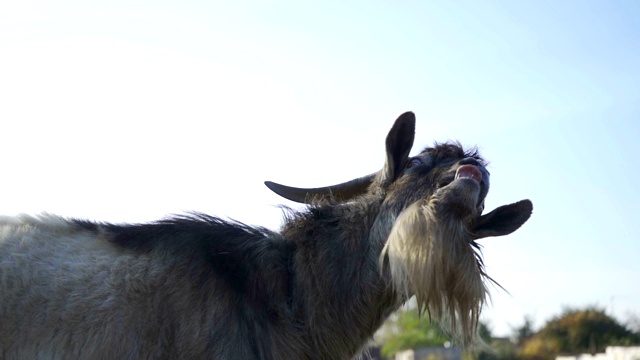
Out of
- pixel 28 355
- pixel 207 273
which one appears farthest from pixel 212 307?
pixel 28 355

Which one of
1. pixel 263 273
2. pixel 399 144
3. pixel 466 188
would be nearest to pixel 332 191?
pixel 399 144

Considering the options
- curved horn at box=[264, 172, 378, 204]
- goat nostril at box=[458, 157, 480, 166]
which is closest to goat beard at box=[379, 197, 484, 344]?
goat nostril at box=[458, 157, 480, 166]

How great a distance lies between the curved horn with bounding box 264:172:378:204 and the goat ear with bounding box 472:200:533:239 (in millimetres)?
1005

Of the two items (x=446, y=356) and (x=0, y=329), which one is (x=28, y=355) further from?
(x=446, y=356)

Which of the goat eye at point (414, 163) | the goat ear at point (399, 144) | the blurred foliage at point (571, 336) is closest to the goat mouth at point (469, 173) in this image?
the goat eye at point (414, 163)

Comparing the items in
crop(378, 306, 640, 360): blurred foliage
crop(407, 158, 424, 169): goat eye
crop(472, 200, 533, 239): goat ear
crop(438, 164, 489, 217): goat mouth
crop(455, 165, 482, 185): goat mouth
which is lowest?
crop(378, 306, 640, 360): blurred foliage

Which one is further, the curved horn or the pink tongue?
the curved horn

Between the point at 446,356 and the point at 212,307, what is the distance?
22424 millimetres

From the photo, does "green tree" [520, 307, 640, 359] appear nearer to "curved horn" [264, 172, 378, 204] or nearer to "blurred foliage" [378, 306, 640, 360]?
"blurred foliage" [378, 306, 640, 360]

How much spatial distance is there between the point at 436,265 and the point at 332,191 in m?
1.46

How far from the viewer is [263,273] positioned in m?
6.68

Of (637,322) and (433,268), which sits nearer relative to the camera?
(433,268)

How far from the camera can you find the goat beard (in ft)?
21.4

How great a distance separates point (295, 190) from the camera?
26.1 ft
